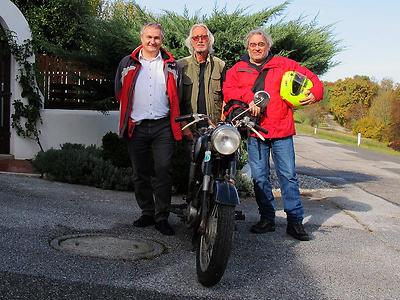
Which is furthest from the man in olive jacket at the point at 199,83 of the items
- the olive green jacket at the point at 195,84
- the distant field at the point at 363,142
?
the distant field at the point at 363,142

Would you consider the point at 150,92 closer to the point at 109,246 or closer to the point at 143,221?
the point at 143,221

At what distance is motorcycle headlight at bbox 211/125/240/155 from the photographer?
4.03 meters

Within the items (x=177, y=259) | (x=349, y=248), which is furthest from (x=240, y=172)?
(x=177, y=259)

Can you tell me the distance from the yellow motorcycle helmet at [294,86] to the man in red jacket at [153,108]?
1.02m

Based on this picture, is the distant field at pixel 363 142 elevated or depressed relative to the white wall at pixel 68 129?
depressed

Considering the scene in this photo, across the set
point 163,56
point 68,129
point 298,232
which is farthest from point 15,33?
point 298,232

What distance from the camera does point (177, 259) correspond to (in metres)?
4.45

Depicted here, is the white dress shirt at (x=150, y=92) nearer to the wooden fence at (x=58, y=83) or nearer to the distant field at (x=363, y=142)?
the wooden fence at (x=58, y=83)

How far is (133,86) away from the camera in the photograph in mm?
5117

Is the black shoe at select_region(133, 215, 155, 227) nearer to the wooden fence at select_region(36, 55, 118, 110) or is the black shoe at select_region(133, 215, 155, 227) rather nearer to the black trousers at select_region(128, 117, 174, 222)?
the black trousers at select_region(128, 117, 174, 222)

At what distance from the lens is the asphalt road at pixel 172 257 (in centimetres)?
371

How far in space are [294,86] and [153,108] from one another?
1320mm

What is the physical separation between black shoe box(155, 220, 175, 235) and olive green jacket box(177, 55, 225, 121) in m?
1.07

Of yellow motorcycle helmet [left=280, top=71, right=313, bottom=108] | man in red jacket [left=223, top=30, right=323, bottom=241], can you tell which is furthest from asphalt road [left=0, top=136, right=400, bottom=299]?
yellow motorcycle helmet [left=280, top=71, right=313, bottom=108]
